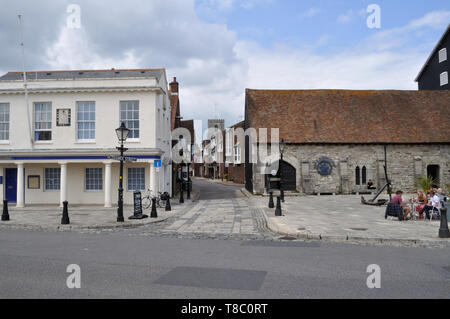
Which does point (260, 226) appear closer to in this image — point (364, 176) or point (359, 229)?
point (359, 229)

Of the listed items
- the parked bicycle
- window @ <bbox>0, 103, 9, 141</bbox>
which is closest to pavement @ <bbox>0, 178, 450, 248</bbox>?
the parked bicycle

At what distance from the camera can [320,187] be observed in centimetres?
3020

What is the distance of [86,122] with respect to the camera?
21422mm

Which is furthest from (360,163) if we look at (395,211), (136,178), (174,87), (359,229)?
(359,229)

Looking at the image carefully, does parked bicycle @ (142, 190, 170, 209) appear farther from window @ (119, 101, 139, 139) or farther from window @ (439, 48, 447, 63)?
window @ (439, 48, 447, 63)

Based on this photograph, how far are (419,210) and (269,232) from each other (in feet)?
22.0

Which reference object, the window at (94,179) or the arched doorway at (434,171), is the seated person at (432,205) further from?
the arched doorway at (434,171)

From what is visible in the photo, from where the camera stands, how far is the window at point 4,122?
21.7 meters

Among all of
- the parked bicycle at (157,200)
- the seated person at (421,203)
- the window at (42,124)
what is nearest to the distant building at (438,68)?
the seated person at (421,203)

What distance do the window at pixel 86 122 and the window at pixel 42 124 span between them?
5.66 feet

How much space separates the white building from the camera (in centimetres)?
2072

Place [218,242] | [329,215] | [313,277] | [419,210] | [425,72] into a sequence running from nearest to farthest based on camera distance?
1. [313,277]
2. [218,242]
3. [419,210]
4. [329,215]
5. [425,72]

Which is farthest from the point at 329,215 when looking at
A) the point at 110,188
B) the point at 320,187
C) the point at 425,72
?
the point at 425,72

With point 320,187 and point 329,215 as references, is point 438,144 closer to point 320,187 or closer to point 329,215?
point 320,187
